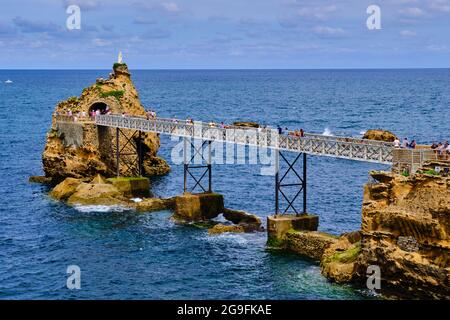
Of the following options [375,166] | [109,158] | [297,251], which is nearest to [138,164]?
[109,158]

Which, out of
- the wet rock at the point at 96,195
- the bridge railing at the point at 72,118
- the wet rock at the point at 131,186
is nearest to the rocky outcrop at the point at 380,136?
the wet rock at the point at 131,186

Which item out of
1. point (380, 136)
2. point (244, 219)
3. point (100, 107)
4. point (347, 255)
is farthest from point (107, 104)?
point (347, 255)

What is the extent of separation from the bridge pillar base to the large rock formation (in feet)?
87.7

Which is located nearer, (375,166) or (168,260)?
(168,260)

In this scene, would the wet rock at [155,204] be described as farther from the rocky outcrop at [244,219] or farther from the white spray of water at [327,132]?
the white spray of water at [327,132]

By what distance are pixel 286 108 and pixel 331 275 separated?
129 metres

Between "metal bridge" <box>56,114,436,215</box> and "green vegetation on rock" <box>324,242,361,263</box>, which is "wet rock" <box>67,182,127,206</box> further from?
"green vegetation on rock" <box>324,242,361,263</box>

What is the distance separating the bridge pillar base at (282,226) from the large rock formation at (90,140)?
87.7 feet

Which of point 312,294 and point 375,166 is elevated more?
point 375,166

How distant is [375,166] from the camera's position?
3017 inches

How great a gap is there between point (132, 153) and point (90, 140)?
4.28m

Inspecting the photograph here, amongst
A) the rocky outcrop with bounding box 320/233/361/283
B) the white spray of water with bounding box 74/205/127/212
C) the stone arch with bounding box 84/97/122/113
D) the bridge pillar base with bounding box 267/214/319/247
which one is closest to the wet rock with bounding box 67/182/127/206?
the white spray of water with bounding box 74/205/127/212

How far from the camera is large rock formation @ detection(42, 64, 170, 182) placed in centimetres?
6925
